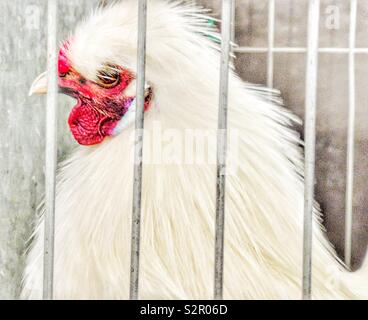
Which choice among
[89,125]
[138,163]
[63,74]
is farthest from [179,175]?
[63,74]

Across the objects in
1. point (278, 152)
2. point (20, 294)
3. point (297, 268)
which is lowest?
point (20, 294)

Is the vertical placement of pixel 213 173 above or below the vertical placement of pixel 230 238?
above

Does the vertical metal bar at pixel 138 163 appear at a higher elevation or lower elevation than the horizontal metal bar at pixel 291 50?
lower

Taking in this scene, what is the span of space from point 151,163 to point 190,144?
11cm

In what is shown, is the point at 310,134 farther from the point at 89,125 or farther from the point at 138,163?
the point at 89,125

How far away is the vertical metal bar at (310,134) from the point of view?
1.42 m

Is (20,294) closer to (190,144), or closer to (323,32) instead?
(190,144)

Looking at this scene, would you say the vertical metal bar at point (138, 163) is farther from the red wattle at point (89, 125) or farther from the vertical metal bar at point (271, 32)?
the vertical metal bar at point (271, 32)

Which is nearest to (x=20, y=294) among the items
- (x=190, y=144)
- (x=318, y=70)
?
(x=190, y=144)

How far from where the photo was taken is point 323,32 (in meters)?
1.46

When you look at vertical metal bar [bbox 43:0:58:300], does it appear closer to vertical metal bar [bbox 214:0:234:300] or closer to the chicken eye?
the chicken eye

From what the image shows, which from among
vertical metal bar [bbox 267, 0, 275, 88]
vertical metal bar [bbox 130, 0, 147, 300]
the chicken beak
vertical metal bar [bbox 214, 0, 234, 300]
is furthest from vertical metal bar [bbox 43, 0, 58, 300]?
vertical metal bar [bbox 267, 0, 275, 88]

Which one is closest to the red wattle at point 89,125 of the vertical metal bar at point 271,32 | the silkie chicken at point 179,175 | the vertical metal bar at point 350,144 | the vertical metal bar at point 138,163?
the silkie chicken at point 179,175

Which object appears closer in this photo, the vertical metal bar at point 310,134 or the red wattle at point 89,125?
the vertical metal bar at point 310,134
